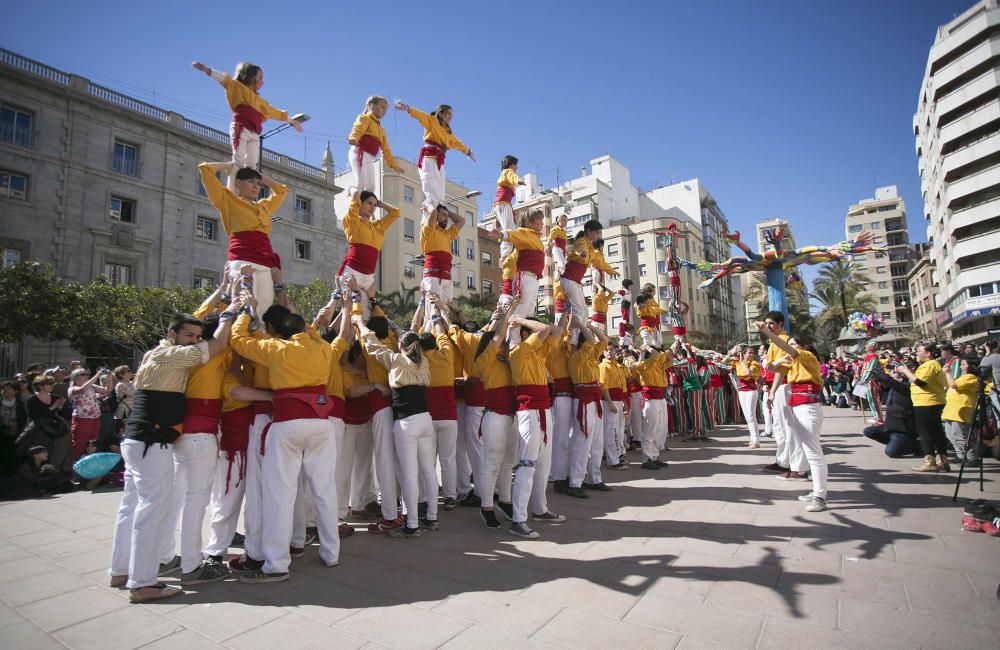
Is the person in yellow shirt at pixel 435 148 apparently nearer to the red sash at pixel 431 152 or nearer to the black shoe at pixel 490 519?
the red sash at pixel 431 152

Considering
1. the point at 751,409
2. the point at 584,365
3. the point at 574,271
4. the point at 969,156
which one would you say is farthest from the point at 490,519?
the point at 969,156

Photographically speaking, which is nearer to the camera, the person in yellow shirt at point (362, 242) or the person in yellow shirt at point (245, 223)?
the person in yellow shirt at point (245, 223)

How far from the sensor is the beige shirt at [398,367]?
16.8 ft

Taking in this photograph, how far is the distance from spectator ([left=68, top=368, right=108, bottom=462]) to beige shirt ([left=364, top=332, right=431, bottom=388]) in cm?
718

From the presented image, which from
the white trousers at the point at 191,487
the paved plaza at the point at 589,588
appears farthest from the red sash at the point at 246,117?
the paved plaza at the point at 589,588

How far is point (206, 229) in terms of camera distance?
27219mm

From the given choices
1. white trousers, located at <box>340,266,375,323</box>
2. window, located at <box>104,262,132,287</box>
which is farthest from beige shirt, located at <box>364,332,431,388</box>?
window, located at <box>104,262,132,287</box>

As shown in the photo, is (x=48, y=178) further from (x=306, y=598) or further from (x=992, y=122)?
(x=992, y=122)

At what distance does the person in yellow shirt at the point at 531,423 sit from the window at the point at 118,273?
83.5 feet

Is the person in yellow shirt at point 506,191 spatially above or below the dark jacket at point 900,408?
above

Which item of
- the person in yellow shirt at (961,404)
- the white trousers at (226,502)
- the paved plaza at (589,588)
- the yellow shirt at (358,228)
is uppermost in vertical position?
the yellow shirt at (358,228)

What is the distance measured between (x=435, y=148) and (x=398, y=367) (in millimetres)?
3903

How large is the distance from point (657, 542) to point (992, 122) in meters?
52.7

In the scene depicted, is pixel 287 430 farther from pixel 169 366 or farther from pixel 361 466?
pixel 361 466
